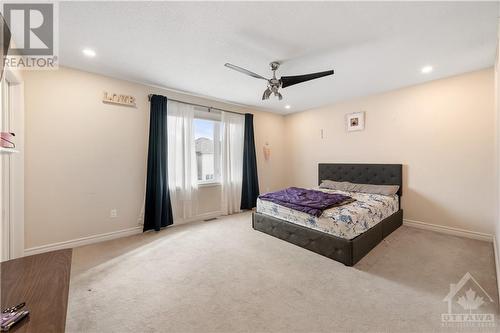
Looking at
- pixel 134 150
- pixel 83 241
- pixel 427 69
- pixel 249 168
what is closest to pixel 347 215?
pixel 427 69

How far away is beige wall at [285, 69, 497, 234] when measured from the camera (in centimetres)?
301

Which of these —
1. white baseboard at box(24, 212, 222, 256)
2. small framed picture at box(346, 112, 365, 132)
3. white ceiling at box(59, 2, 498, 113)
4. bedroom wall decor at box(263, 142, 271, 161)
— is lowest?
white baseboard at box(24, 212, 222, 256)

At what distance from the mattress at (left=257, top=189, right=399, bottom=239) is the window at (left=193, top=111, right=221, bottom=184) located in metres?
1.47

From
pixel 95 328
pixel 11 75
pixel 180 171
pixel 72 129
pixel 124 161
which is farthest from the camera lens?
pixel 180 171

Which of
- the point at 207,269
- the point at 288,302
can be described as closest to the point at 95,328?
the point at 207,269

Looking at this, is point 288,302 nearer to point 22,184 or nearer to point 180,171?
point 180,171

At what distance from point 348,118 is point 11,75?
5.26m

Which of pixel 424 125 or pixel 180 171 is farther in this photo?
pixel 180 171

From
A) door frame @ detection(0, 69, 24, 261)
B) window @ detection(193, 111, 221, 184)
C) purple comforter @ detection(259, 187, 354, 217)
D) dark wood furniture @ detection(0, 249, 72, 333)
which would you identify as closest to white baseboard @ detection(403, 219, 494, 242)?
purple comforter @ detection(259, 187, 354, 217)

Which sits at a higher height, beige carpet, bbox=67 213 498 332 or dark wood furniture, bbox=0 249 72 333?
dark wood furniture, bbox=0 249 72 333

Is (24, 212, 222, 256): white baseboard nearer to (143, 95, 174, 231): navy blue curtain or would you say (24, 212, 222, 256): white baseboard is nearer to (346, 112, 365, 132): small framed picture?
(143, 95, 174, 231): navy blue curtain

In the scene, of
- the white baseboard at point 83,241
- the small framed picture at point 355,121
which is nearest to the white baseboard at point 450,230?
the small framed picture at point 355,121

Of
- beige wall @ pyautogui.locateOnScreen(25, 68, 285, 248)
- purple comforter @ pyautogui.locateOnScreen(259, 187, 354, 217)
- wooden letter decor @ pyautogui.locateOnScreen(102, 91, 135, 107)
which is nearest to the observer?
beige wall @ pyautogui.locateOnScreen(25, 68, 285, 248)

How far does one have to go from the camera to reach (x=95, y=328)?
5.04 ft
